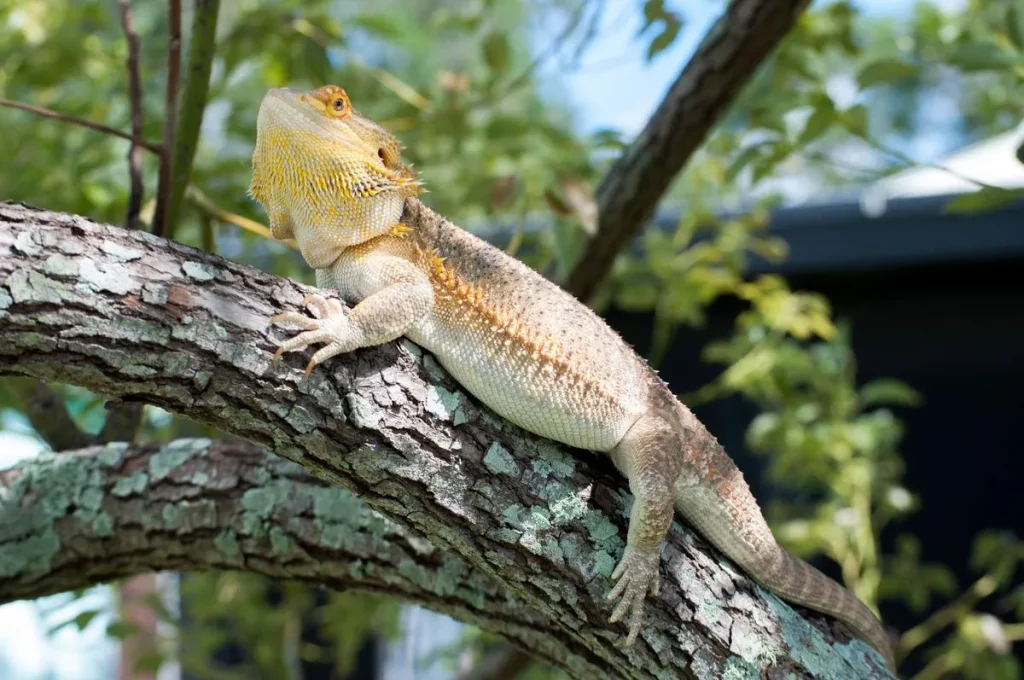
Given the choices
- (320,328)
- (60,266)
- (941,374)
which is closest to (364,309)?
(320,328)

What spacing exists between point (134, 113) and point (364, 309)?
1286mm

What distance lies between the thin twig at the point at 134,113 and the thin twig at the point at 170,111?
10cm

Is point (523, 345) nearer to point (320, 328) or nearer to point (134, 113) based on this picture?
point (320, 328)

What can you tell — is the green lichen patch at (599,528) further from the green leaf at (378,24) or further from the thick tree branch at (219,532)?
the green leaf at (378,24)

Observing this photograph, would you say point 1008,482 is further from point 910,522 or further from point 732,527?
point 732,527

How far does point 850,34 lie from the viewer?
4254mm

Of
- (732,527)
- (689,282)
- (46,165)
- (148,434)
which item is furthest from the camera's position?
(689,282)

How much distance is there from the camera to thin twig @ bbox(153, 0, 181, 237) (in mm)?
2850

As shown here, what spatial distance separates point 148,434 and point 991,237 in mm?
5845

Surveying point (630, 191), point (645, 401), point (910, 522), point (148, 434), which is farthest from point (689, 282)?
point (910, 522)

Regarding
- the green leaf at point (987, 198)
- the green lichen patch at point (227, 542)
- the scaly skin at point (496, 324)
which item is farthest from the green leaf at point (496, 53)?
the green lichen patch at point (227, 542)

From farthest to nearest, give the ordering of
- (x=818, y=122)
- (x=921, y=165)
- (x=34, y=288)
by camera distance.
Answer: (x=818, y=122) < (x=921, y=165) < (x=34, y=288)

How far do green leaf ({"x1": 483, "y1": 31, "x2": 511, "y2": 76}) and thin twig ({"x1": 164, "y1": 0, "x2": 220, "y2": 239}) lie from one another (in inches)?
60.7

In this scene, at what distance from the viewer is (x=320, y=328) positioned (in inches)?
90.1
